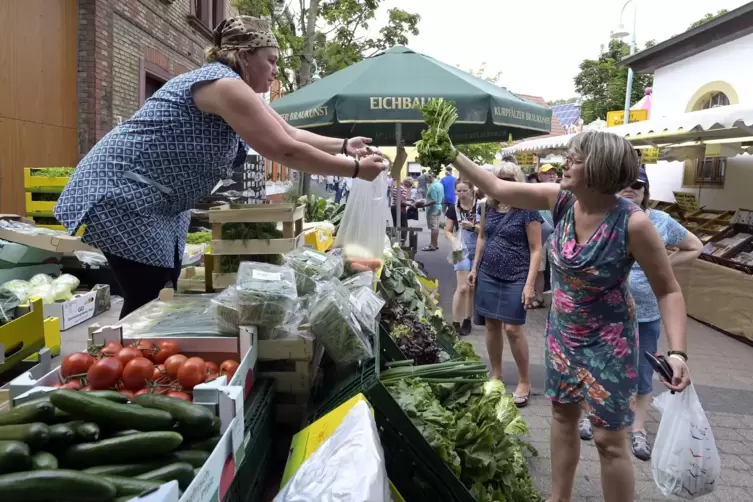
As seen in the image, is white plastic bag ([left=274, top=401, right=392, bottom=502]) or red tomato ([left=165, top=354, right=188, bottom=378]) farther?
red tomato ([left=165, top=354, right=188, bottom=378])

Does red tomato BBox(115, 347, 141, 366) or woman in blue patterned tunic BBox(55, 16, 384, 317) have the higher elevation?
woman in blue patterned tunic BBox(55, 16, 384, 317)

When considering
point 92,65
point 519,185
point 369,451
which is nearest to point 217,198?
point 92,65

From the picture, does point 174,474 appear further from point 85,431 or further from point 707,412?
point 707,412

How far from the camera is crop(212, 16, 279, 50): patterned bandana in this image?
2.49 meters

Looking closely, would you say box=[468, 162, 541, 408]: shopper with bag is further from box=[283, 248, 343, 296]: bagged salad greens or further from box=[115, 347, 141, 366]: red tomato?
box=[115, 347, 141, 366]: red tomato

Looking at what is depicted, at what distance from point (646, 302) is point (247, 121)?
2.92 m

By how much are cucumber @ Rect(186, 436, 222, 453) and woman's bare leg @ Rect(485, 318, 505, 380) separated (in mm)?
3546

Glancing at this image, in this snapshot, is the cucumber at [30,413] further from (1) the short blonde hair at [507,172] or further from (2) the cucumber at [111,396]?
(1) the short blonde hair at [507,172]

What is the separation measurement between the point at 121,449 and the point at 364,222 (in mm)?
2881

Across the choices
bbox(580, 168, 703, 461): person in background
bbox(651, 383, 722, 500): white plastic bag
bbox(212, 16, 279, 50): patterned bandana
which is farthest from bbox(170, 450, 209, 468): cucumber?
bbox(580, 168, 703, 461): person in background

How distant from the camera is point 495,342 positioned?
488cm

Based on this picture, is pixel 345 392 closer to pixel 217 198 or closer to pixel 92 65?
pixel 217 198

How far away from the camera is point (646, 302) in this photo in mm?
3865

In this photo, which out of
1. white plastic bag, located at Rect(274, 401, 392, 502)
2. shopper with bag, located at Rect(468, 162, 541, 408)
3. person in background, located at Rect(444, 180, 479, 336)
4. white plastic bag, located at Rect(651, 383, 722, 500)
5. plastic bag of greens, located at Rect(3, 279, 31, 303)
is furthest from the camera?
person in background, located at Rect(444, 180, 479, 336)
